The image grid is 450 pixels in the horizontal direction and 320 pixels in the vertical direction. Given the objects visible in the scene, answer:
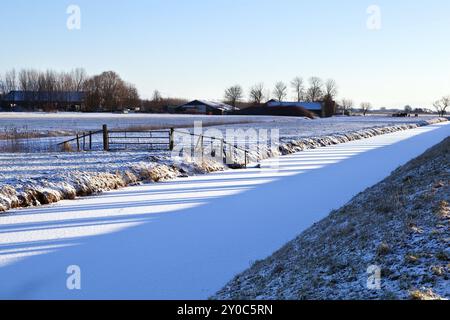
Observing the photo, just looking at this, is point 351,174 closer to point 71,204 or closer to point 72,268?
point 71,204

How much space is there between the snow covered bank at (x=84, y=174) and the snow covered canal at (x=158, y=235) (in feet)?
2.09

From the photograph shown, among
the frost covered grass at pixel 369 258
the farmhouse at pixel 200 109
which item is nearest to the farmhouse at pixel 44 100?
the farmhouse at pixel 200 109

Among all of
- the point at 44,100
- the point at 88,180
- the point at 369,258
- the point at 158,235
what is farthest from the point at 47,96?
the point at 369,258

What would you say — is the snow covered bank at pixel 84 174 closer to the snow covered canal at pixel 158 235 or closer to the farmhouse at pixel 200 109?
the snow covered canal at pixel 158 235

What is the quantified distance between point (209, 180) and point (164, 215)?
6.41 m

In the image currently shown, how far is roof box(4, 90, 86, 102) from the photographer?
12466cm

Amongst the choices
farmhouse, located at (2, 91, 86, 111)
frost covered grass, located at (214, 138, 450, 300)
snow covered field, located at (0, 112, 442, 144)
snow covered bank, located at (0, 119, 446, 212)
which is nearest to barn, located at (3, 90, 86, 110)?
farmhouse, located at (2, 91, 86, 111)

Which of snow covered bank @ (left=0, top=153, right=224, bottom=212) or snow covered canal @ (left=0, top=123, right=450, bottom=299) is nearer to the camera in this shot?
snow covered canal @ (left=0, top=123, right=450, bottom=299)

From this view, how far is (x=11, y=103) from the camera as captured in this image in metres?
119

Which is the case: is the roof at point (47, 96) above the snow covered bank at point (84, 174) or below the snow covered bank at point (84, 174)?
above

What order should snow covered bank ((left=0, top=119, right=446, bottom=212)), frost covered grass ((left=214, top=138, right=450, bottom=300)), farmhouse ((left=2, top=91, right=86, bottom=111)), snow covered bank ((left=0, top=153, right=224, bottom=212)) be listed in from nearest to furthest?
1. frost covered grass ((left=214, top=138, right=450, bottom=300))
2. snow covered bank ((left=0, top=153, right=224, bottom=212))
3. snow covered bank ((left=0, top=119, right=446, bottom=212))
4. farmhouse ((left=2, top=91, right=86, bottom=111))

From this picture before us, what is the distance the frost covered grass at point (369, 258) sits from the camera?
502 cm

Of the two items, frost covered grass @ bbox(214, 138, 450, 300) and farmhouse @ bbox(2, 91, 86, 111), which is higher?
farmhouse @ bbox(2, 91, 86, 111)

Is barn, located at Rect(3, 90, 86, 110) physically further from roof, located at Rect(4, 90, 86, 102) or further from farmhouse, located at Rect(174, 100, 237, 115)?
farmhouse, located at Rect(174, 100, 237, 115)
